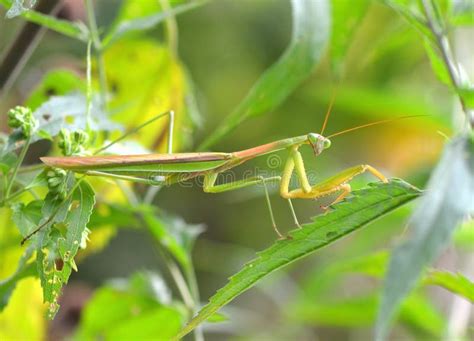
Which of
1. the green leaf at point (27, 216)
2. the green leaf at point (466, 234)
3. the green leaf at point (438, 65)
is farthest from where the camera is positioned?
the green leaf at point (466, 234)

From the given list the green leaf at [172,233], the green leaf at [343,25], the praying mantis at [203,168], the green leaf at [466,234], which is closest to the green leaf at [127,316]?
the green leaf at [172,233]

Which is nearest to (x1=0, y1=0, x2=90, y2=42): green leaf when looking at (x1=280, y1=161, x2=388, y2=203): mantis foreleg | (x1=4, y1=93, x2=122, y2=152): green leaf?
(x1=4, y1=93, x2=122, y2=152): green leaf

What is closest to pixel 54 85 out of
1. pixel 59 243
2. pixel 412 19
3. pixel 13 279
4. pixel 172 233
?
pixel 172 233

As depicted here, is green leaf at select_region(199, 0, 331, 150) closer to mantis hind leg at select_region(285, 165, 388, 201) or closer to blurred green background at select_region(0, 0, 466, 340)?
mantis hind leg at select_region(285, 165, 388, 201)

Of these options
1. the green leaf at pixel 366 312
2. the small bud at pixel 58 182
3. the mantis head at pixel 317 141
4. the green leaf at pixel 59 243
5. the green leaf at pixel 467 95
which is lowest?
the green leaf at pixel 366 312

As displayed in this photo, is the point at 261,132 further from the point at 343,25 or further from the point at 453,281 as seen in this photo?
the point at 453,281

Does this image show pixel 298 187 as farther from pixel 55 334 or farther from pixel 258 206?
pixel 258 206

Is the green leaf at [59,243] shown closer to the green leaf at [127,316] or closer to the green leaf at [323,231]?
the green leaf at [323,231]
